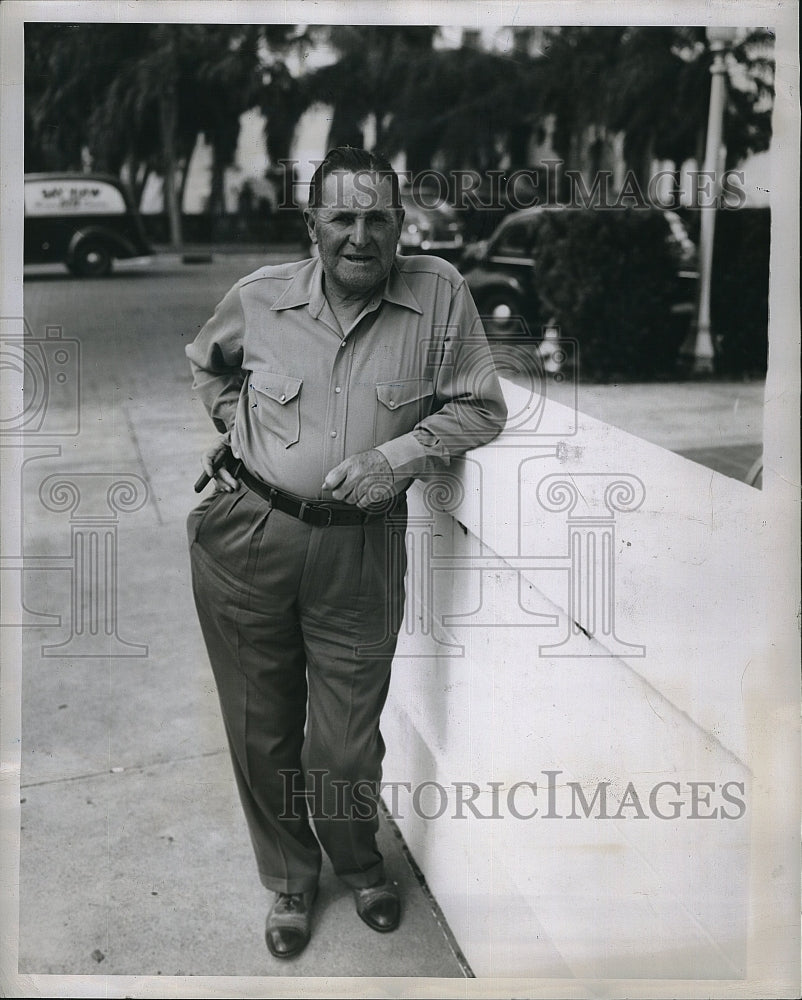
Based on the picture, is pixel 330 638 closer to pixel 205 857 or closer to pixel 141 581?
pixel 205 857

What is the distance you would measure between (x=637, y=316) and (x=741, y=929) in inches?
183

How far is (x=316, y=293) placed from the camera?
2.34 meters

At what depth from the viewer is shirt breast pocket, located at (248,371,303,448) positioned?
2305mm

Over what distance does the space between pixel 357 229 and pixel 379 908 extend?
63.6 inches

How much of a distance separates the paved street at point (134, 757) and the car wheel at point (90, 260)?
4 centimetres

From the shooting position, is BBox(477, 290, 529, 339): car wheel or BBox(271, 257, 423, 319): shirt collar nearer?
BBox(271, 257, 423, 319): shirt collar

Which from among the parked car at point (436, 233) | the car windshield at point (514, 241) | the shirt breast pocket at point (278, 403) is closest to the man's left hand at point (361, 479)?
the shirt breast pocket at point (278, 403)

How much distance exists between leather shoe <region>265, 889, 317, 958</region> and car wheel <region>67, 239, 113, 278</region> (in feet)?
5.53

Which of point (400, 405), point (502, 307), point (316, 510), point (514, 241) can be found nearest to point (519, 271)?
point (514, 241)

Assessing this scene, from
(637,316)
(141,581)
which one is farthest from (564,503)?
(637,316)

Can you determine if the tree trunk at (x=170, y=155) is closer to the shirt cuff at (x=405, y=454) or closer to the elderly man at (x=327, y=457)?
the elderly man at (x=327, y=457)

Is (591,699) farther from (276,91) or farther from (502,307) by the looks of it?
(502,307)

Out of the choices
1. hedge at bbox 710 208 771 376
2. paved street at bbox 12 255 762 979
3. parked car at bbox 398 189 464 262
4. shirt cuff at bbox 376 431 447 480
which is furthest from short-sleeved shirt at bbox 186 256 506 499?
hedge at bbox 710 208 771 376

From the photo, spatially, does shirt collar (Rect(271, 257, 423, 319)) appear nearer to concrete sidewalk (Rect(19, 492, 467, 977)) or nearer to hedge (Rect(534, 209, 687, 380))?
concrete sidewalk (Rect(19, 492, 467, 977))
